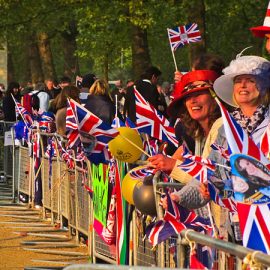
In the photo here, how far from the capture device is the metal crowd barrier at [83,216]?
16.8 feet

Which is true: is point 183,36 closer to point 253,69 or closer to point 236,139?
point 253,69

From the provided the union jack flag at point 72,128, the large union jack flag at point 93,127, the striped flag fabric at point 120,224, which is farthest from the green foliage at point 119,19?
the striped flag fabric at point 120,224

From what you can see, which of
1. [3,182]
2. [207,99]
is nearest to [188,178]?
[207,99]

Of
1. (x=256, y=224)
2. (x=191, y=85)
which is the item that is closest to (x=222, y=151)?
(x=256, y=224)

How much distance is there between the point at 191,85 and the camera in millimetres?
7590

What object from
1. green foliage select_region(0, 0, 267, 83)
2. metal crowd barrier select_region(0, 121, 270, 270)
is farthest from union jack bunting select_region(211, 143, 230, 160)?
green foliage select_region(0, 0, 267, 83)

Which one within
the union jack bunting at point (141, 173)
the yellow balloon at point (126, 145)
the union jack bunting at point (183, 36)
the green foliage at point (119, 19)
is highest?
the green foliage at point (119, 19)

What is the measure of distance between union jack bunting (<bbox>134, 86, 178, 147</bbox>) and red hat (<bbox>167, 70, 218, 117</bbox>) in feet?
2.67

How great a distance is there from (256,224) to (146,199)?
7.52 ft

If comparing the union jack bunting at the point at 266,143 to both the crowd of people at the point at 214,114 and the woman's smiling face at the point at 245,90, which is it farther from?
the woman's smiling face at the point at 245,90

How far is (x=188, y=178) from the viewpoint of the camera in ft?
21.3

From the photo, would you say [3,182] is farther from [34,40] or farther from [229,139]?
[34,40]

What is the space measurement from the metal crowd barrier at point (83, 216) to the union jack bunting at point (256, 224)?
0.40 feet

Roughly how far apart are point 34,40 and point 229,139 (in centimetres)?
4873
